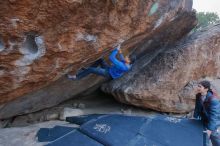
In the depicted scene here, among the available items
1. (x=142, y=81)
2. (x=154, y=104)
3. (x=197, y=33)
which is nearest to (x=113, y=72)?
(x=142, y=81)

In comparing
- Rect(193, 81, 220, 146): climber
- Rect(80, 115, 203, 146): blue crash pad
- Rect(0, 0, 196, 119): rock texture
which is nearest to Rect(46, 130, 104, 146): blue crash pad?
Rect(80, 115, 203, 146): blue crash pad

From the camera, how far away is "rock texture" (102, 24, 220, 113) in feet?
22.1

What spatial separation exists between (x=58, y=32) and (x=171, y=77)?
3.64m

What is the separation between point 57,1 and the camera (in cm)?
360

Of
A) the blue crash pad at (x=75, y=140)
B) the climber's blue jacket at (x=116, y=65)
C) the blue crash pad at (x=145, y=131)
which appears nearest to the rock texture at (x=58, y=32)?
the climber's blue jacket at (x=116, y=65)

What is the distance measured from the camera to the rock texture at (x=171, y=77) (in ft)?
22.1

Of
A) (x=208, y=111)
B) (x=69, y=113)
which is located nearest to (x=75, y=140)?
(x=69, y=113)

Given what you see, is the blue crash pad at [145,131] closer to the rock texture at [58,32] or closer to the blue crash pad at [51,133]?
the blue crash pad at [51,133]

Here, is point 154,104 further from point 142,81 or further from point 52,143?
point 52,143

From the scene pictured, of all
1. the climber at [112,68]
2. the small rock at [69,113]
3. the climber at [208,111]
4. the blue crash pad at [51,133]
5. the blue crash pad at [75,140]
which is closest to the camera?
the climber at [208,111]

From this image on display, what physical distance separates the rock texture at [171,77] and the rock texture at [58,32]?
1.34 m

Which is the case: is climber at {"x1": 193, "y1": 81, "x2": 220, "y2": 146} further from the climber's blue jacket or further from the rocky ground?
the rocky ground

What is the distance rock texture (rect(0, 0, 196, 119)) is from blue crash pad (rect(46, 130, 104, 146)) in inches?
45.7

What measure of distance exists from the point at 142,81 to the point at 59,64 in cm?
Answer: 273
